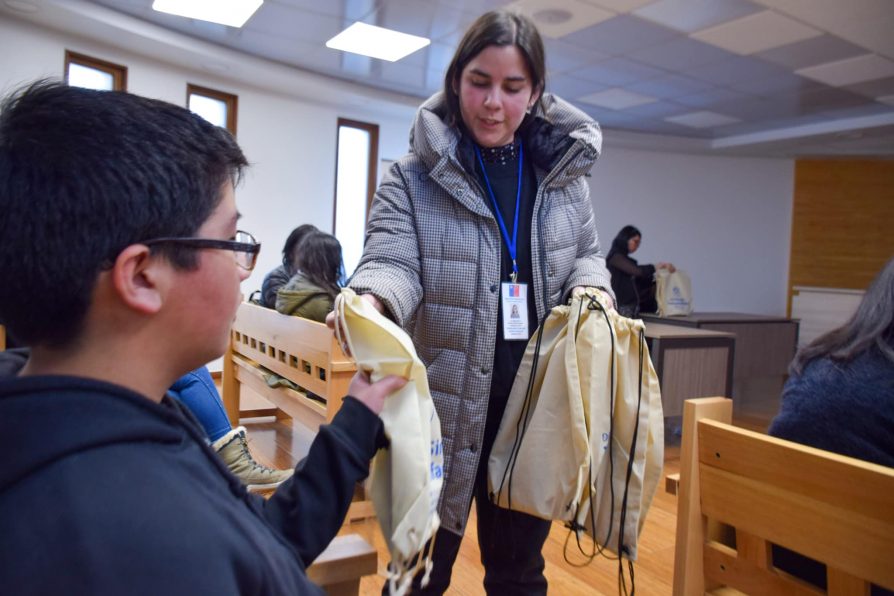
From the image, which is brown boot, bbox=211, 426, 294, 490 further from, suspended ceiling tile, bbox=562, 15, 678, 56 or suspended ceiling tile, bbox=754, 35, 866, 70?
suspended ceiling tile, bbox=754, 35, 866, 70

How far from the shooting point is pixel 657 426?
3.80 ft

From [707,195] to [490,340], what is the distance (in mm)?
8698

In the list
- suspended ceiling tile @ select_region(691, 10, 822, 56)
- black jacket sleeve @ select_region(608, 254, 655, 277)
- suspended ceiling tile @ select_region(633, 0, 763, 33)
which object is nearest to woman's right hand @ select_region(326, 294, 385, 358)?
suspended ceiling tile @ select_region(633, 0, 763, 33)

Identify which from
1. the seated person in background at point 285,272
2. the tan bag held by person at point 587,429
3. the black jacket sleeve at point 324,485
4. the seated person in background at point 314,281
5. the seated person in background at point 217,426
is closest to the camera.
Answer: the black jacket sleeve at point 324,485

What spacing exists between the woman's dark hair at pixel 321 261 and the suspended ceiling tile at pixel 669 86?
3.93 metres

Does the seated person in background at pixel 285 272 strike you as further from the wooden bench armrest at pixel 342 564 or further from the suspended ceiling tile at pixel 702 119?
the suspended ceiling tile at pixel 702 119

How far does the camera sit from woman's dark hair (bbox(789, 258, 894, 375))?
3.59 feet

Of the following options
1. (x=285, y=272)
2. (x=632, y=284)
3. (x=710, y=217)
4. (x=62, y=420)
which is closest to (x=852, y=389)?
(x=62, y=420)

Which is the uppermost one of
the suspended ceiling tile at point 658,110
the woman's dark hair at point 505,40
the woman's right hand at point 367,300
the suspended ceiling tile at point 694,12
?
the suspended ceiling tile at point 658,110

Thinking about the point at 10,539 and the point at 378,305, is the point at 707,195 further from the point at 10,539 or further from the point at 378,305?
the point at 10,539

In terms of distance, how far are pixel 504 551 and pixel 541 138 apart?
Answer: 0.85 m

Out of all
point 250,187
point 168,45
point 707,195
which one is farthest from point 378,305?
point 707,195

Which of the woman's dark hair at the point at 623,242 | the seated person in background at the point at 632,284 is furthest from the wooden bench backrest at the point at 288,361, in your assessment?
the woman's dark hair at the point at 623,242

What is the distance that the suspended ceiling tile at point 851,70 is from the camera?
5.01 m
